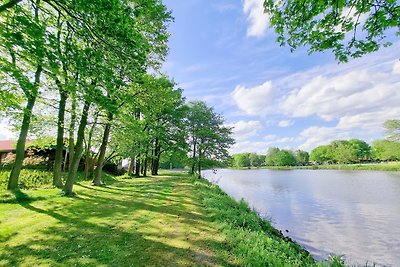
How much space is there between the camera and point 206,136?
31.0m

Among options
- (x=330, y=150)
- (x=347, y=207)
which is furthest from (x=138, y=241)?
(x=330, y=150)

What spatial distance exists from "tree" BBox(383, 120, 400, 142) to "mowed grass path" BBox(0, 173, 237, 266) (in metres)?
80.3

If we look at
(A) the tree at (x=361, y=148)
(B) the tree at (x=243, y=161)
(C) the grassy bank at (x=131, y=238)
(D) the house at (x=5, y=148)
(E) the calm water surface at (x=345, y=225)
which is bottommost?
(E) the calm water surface at (x=345, y=225)

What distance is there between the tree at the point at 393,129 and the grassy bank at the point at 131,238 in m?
79.0

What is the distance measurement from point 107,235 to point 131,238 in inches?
29.2

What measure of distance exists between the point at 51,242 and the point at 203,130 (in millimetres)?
24604

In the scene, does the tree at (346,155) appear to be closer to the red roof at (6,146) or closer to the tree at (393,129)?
the tree at (393,129)

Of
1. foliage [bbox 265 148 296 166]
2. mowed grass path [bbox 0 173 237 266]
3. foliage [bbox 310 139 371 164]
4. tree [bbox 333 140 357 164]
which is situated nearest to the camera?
mowed grass path [bbox 0 173 237 266]

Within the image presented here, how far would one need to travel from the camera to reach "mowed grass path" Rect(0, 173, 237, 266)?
5.27 metres

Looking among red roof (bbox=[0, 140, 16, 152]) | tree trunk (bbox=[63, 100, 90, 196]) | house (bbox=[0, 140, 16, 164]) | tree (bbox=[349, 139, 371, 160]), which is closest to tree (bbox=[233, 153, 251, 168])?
tree (bbox=[349, 139, 371, 160])

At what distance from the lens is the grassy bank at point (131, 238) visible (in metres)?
5.28

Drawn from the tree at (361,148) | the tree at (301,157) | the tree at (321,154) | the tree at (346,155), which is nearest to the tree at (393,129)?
the tree at (346,155)

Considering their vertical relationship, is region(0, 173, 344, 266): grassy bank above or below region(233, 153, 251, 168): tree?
below

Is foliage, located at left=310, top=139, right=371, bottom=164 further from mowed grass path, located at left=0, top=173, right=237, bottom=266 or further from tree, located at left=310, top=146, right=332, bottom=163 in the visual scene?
mowed grass path, located at left=0, top=173, right=237, bottom=266
